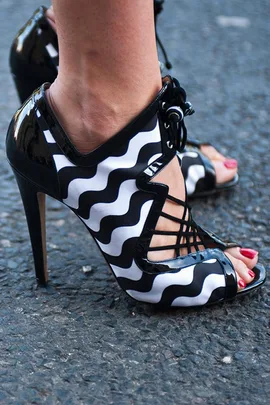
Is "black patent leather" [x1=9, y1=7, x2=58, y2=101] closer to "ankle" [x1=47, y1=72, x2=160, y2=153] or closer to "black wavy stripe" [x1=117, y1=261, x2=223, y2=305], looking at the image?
"ankle" [x1=47, y1=72, x2=160, y2=153]

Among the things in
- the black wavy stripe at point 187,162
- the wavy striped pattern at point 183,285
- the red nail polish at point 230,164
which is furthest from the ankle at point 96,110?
the red nail polish at point 230,164

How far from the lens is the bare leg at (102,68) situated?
1.17 metres

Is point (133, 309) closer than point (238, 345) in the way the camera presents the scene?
No

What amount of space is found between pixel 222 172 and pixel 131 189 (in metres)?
0.63

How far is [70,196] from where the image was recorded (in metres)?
1.30

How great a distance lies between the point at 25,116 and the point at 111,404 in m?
0.59

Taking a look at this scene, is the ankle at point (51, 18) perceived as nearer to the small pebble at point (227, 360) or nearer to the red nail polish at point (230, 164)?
the red nail polish at point (230, 164)

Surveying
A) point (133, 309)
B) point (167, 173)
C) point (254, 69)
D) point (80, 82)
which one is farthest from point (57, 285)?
point (254, 69)

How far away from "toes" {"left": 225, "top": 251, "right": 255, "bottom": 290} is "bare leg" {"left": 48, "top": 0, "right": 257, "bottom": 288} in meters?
0.19

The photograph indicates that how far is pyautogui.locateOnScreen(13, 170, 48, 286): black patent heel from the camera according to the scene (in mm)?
1377

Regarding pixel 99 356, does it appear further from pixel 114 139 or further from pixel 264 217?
pixel 264 217

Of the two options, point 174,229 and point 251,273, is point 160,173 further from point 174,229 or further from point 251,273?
point 251,273

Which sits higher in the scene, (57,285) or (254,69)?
(57,285)

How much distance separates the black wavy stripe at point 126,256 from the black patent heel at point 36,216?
164mm
